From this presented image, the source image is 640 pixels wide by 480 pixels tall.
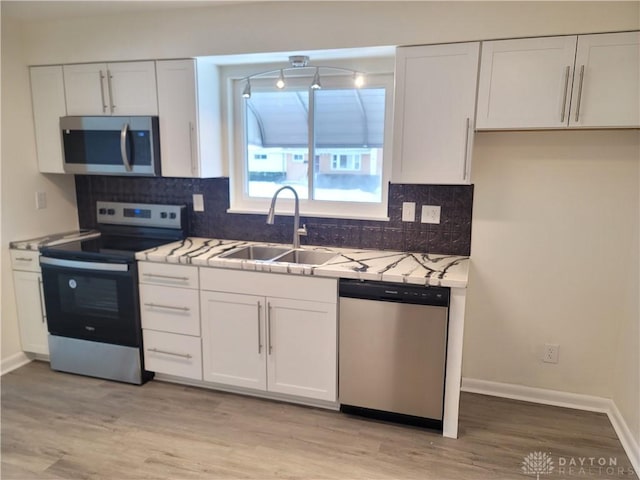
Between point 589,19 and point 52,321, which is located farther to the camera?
point 52,321

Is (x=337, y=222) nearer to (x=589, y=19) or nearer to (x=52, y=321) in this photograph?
(x=589, y=19)

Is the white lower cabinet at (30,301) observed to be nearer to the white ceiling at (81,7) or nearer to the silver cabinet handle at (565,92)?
the white ceiling at (81,7)

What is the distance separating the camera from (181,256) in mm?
2643

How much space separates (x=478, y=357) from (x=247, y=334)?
1.50 metres

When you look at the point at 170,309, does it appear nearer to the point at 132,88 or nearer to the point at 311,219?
the point at 311,219

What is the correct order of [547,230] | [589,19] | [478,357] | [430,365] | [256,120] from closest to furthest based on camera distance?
[589,19] < [430,365] < [547,230] < [478,357] < [256,120]

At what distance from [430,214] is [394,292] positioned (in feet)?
2.41

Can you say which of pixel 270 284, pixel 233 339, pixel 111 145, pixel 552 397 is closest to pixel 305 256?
pixel 270 284

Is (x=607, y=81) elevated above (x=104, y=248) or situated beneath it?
elevated above

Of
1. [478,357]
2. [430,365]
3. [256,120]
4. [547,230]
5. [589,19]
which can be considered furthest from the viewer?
[256,120]

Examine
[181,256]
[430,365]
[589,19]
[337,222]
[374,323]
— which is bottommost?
[430,365]

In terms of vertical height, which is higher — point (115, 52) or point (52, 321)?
point (115, 52)

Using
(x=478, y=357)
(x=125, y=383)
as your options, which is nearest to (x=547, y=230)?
(x=478, y=357)

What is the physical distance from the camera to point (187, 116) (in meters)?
2.80
